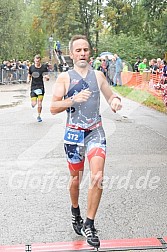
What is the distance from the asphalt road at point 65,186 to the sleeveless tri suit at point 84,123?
90cm

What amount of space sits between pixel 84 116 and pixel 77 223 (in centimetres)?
113

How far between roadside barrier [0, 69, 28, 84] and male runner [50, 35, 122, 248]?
27483 millimetres

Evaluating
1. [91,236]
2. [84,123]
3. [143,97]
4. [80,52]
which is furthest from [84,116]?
[143,97]

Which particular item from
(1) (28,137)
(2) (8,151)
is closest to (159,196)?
(2) (8,151)

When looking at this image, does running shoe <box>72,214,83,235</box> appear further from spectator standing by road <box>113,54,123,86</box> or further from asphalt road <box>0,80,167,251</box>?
spectator standing by road <box>113,54,123,86</box>

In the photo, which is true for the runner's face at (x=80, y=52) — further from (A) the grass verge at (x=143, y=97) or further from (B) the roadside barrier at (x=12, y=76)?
(B) the roadside barrier at (x=12, y=76)

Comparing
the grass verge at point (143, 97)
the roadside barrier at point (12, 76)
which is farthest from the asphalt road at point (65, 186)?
the roadside barrier at point (12, 76)

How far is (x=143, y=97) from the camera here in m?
19.2

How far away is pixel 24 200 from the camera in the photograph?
5887 millimetres

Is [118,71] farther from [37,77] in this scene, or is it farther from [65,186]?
[65,186]

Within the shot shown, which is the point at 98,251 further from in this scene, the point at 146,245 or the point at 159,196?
the point at 159,196

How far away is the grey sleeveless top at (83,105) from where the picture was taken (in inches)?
175

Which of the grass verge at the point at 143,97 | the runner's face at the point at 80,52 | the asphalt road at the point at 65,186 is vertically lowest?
the grass verge at the point at 143,97

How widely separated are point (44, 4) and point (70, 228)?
4466 centimetres
